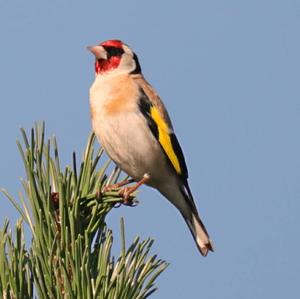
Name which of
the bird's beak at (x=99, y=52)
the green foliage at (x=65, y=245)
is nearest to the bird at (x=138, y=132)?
the bird's beak at (x=99, y=52)

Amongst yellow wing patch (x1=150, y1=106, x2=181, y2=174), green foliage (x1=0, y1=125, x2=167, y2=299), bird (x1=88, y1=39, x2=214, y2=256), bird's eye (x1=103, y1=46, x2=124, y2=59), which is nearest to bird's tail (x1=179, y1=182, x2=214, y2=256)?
bird (x1=88, y1=39, x2=214, y2=256)

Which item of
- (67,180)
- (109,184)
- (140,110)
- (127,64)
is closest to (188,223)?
(140,110)

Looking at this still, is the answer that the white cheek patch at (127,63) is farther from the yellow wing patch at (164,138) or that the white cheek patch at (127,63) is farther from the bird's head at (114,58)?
the yellow wing patch at (164,138)

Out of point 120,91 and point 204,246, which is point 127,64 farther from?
point 204,246

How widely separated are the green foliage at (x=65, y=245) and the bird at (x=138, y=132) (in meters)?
1.65

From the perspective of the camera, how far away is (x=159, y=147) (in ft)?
16.8

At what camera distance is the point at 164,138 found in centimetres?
513

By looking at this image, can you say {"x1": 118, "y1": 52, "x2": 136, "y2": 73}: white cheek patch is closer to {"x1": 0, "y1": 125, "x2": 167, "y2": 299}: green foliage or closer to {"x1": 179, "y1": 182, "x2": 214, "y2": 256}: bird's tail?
{"x1": 179, "y1": 182, "x2": 214, "y2": 256}: bird's tail

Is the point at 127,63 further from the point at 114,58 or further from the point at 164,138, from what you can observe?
the point at 164,138

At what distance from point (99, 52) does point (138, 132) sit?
2.90 ft

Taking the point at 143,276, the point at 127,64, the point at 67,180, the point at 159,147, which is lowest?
the point at 143,276

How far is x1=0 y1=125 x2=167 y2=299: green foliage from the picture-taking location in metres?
2.44

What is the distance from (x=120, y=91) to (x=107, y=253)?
8.21 ft

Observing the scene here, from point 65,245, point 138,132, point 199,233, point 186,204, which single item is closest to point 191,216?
point 186,204
